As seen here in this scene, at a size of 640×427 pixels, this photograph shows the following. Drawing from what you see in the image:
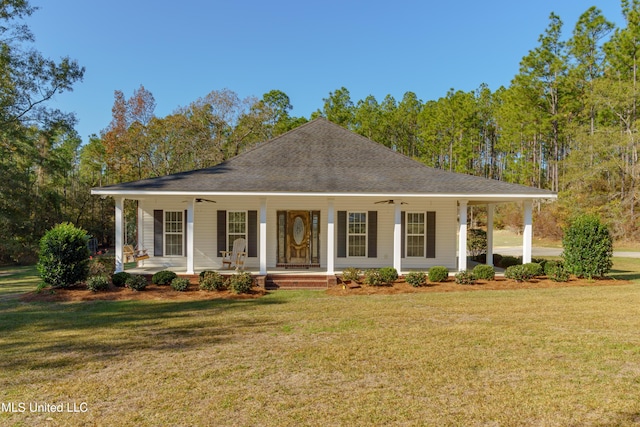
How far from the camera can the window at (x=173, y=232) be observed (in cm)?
1432

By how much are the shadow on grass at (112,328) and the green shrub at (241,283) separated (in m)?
0.79

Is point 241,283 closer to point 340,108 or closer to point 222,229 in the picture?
point 222,229

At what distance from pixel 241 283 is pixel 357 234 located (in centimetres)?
511

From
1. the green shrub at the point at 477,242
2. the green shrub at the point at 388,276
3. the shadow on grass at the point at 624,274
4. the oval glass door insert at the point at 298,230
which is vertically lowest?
the shadow on grass at the point at 624,274

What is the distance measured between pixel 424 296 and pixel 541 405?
6435 millimetres

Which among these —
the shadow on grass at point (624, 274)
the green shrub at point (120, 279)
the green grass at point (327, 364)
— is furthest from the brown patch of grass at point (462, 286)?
the green shrub at point (120, 279)

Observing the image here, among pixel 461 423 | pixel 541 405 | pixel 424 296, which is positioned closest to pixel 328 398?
pixel 461 423

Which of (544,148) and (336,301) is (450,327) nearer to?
(336,301)

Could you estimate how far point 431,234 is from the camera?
47.2ft

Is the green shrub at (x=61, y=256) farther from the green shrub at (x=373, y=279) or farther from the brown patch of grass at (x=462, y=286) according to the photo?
the green shrub at (x=373, y=279)

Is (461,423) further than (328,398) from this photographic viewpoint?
No

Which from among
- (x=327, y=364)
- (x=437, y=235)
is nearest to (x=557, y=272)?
(x=437, y=235)

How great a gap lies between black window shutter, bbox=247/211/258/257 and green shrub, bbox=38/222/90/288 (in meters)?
5.11

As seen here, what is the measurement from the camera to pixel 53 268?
10.9 metres
